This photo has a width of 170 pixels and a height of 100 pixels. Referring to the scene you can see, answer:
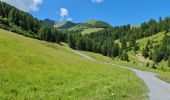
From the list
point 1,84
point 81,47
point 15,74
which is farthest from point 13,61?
point 81,47

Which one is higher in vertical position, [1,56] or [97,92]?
[1,56]

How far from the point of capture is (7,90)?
65.0ft

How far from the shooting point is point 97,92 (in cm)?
2189

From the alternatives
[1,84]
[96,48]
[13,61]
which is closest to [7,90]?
[1,84]

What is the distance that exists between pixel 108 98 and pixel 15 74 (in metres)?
10.5

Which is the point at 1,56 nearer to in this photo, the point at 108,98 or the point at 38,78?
the point at 38,78

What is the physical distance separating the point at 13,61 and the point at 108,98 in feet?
53.2

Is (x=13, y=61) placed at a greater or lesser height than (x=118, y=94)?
greater

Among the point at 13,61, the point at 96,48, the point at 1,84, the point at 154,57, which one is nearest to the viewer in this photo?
the point at 1,84

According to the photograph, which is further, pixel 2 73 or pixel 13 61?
pixel 13 61

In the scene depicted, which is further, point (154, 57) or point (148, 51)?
point (148, 51)

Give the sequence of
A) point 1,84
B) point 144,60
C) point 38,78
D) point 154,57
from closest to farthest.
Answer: point 1,84
point 38,78
point 154,57
point 144,60

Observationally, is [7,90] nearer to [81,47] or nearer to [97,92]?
[97,92]

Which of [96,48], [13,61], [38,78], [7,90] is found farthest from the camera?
[96,48]
